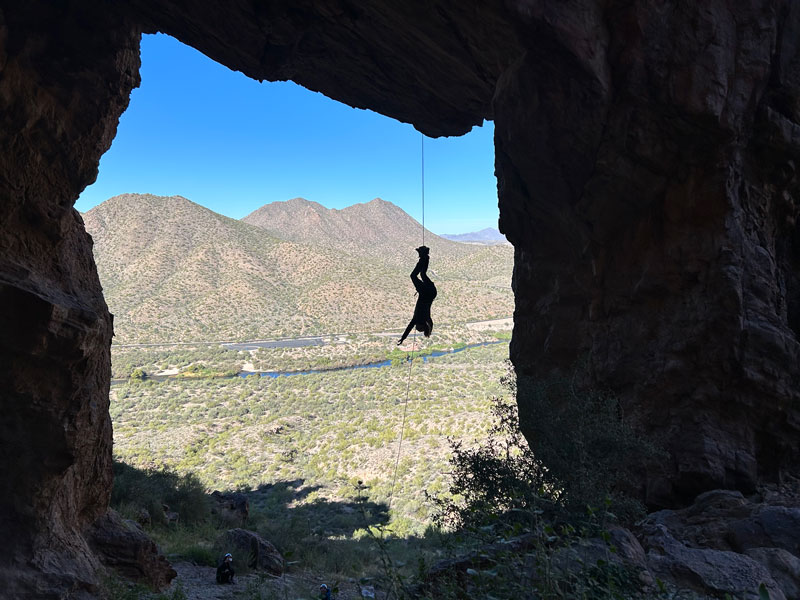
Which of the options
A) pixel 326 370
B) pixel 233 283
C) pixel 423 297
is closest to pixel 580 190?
pixel 423 297

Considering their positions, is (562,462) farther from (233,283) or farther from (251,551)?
(233,283)

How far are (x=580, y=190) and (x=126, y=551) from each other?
453 inches

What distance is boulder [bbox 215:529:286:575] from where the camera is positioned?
12.6 m

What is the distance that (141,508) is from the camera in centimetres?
1598

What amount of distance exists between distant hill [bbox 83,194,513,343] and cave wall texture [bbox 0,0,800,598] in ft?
176

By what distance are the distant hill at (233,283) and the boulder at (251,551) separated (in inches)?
1923

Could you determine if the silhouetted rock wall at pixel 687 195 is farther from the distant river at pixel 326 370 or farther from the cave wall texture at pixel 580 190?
the distant river at pixel 326 370

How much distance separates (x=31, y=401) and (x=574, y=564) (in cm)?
751

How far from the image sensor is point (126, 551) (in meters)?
8.76

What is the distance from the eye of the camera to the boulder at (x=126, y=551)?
28.2ft

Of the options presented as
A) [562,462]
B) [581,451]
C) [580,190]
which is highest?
[580,190]

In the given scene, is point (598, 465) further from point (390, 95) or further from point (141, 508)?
point (141, 508)

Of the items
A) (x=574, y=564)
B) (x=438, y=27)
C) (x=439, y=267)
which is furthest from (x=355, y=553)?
(x=439, y=267)

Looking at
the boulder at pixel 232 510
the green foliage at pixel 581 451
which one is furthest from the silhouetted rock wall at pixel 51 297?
the boulder at pixel 232 510
